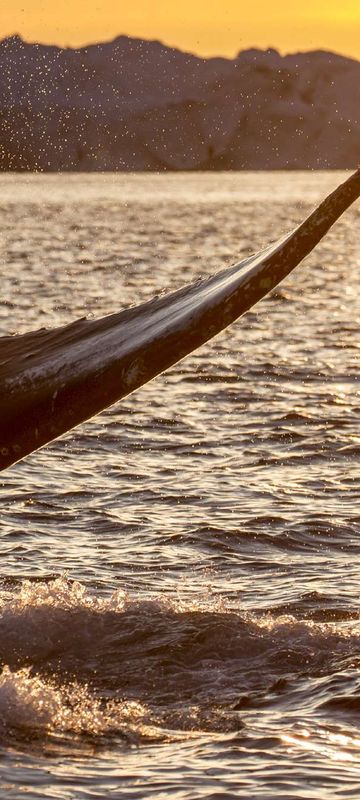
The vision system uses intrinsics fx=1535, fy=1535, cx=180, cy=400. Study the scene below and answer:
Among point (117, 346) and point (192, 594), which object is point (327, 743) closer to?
point (117, 346)

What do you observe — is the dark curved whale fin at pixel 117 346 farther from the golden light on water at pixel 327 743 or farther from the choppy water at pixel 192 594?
the golden light on water at pixel 327 743

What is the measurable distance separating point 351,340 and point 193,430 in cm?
1082

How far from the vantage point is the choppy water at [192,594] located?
336 inches

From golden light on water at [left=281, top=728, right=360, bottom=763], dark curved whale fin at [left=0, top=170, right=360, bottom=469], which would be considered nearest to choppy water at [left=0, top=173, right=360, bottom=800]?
golden light on water at [left=281, top=728, right=360, bottom=763]

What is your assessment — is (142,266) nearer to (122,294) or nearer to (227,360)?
(122,294)

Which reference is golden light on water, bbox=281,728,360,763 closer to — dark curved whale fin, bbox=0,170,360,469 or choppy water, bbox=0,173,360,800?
choppy water, bbox=0,173,360,800

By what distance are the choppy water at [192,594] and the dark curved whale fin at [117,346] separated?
79.5 inches

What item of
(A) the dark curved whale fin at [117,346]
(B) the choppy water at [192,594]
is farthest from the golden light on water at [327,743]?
(A) the dark curved whale fin at [117,346]

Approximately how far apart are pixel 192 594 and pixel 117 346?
15.4ft

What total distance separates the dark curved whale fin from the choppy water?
2.02 metres

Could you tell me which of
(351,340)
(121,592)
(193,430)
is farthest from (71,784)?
(351,340)

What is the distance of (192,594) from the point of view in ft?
39.0

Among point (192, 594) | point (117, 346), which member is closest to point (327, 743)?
point (117, 346)

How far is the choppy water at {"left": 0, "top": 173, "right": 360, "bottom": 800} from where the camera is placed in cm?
854
